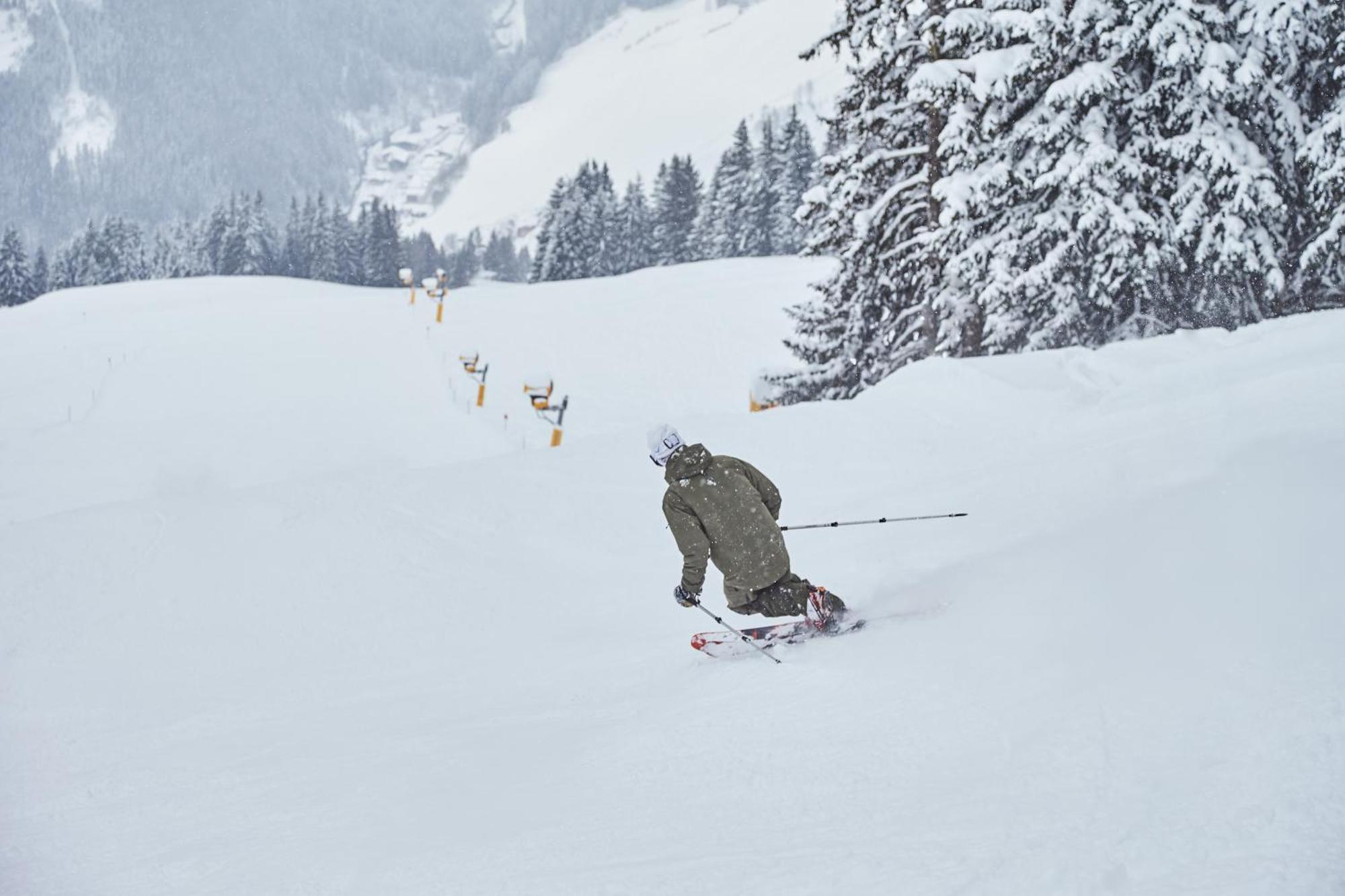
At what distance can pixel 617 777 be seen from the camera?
4.64 metres

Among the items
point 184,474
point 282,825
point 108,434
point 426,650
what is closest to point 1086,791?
point 282,825

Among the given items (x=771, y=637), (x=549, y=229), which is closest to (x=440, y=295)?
(x=771, y=637)

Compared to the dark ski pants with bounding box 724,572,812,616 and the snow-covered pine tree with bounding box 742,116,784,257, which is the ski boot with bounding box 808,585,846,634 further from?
the snow-covered pine tree with bounding box 742,116,784,257

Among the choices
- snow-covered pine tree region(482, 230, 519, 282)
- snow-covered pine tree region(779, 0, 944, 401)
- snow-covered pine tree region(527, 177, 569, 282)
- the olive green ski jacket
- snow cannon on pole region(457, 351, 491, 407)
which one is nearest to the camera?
the olive green ski jacket

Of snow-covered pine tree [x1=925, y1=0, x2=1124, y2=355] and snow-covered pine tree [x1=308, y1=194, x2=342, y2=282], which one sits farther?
snow-covered pine tree [x1=308, y1=194, x2=342, y2=282]

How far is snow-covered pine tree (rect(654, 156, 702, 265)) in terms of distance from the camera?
73.1 m

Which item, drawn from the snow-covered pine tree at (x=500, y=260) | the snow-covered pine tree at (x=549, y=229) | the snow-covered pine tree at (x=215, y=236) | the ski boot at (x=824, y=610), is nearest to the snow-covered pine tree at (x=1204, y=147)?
the ski boot at (x=824, y=610)

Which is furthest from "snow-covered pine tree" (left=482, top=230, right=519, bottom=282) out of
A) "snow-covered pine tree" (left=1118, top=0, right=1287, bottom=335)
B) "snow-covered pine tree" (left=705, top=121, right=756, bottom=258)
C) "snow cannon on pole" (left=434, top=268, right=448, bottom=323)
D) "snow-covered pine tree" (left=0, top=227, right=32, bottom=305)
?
"snow-covered pine tree" (left=1118, top=0, right=1287, bottom=335)

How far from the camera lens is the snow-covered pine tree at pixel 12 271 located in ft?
248

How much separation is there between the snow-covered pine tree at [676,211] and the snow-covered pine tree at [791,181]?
9.18 meters

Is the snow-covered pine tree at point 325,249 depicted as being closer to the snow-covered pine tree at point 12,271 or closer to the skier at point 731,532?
the snow-covered pine tree at point 12,271

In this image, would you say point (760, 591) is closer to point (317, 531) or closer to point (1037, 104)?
point (317, 531)

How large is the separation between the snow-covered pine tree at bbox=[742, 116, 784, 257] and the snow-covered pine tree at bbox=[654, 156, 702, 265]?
7746 millimetres

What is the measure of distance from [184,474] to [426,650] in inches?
427
